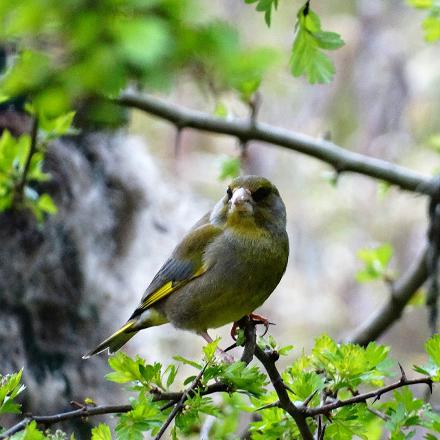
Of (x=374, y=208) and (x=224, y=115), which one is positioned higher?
(x=224, y=115)

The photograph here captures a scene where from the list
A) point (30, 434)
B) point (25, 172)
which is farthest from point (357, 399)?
point (25, 172)

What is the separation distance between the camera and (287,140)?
452cm

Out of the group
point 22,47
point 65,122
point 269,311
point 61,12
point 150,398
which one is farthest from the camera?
point 269,311

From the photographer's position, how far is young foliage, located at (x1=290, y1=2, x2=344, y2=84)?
2270mm

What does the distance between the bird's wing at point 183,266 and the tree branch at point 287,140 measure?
1.00 metres

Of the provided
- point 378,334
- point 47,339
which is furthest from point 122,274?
point 378,334

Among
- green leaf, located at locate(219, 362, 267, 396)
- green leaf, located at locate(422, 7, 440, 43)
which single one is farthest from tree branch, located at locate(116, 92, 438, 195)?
green leaf, located at locate(219, 362, 267, 396)

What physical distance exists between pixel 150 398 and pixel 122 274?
236 cm

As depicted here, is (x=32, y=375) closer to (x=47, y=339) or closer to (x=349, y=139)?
(x=47, y=339)

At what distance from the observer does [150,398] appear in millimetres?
2170

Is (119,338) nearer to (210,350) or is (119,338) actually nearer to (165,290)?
(165,290)

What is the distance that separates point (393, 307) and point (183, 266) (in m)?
1.46

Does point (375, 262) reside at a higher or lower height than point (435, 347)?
lower

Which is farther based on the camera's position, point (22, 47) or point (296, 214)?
point (296, 214)
